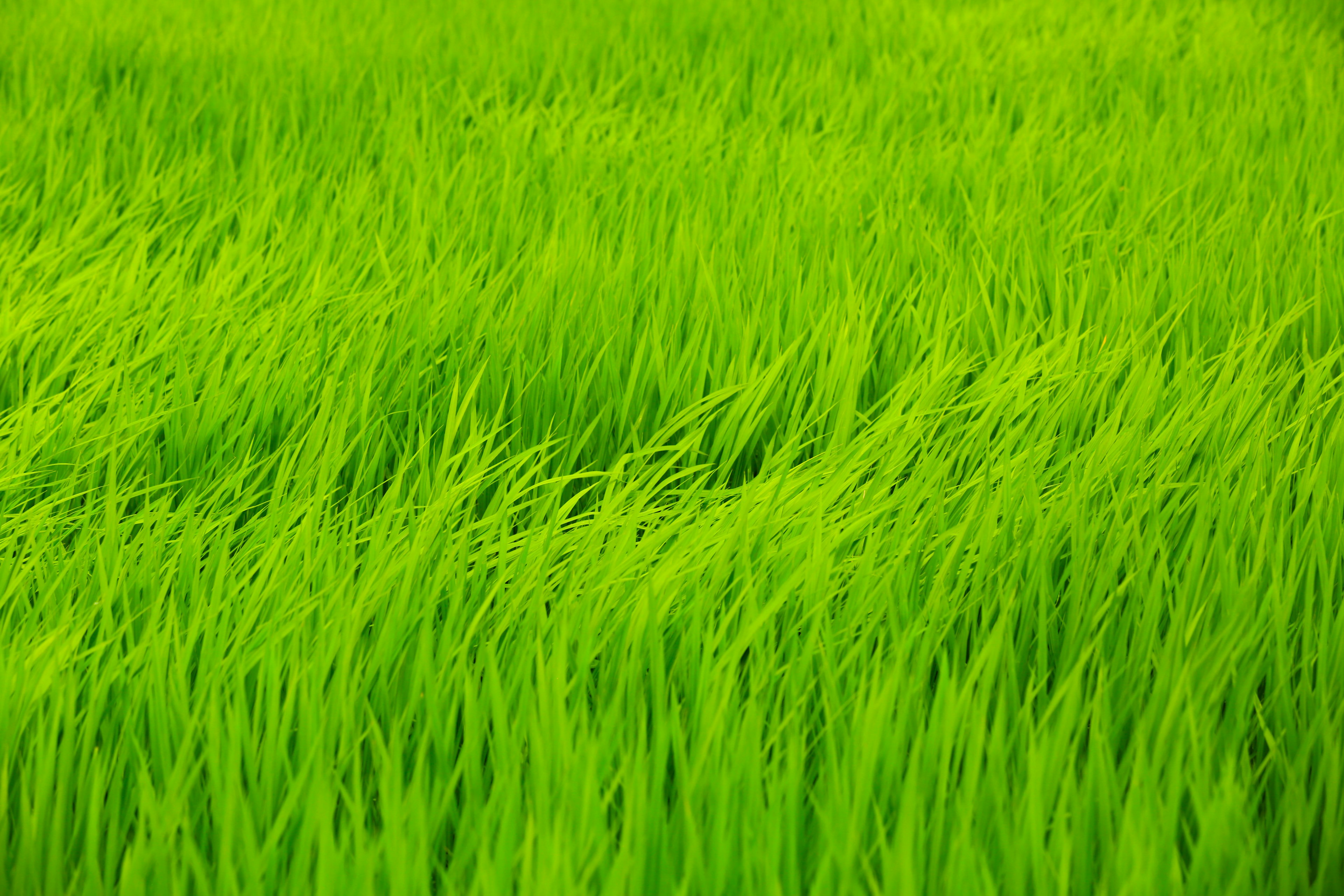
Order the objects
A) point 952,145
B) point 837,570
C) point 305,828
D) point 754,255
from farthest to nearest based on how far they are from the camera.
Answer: point 952,145
point 754,255
point 837,570
point 305,828

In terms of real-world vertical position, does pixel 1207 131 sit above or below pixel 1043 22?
below

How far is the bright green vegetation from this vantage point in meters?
0.59

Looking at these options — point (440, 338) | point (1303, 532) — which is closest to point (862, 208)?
point (440, 338)

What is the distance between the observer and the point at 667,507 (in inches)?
40.3

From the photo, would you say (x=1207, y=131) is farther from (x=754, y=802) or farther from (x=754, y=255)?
(x=754, y=802)

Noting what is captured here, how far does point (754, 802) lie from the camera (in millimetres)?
589

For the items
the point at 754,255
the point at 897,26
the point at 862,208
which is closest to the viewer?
the point at 754,255

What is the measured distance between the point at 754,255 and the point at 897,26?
167cm

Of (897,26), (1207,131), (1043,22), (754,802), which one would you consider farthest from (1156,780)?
(1043,22)

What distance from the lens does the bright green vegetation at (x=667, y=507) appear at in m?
0.59

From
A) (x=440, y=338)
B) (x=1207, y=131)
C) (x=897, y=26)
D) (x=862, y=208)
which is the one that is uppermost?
(x=897, y=26)

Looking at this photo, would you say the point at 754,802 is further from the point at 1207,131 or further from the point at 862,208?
the point at 1207,131

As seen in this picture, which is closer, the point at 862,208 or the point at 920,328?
the point at 920,328

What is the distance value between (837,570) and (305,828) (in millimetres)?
417
